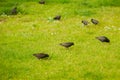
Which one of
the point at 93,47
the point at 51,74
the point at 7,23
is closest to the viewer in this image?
the point at 51,74

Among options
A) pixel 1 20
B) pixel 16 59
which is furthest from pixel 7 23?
pixel 16 59

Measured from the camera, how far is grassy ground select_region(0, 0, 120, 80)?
23.6 m

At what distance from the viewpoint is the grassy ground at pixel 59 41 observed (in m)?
23.6

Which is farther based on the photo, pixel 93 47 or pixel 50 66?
pixel 93 47

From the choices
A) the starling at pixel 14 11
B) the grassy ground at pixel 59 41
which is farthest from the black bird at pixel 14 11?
the grassy ground at pixel 59 41

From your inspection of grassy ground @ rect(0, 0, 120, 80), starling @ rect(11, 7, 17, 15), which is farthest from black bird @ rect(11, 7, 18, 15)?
grassy ground @ rect(0, 0, 120, 80)

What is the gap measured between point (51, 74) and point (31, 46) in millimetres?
6639

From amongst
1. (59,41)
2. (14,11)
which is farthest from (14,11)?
(59,41)

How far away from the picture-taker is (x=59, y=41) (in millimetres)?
30656

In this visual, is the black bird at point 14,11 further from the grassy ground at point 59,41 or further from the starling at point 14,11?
the grassy ground at point 59,41

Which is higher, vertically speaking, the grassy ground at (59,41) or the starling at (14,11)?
the grassy ground at (59,41)

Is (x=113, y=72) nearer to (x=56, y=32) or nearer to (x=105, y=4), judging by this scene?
(x=56, y=32)

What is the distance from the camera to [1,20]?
134 feet

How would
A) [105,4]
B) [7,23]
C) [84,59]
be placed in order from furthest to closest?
[105,4]
[7,23]
[84,59]
